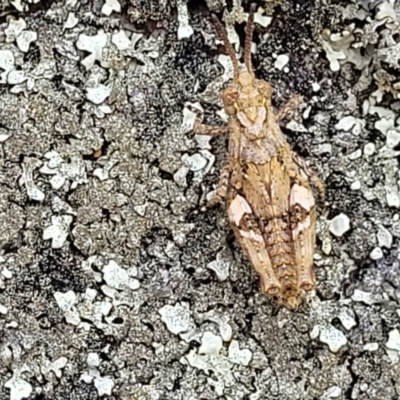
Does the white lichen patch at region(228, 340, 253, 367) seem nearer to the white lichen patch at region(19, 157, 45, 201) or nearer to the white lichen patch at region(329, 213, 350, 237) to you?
the white lichen patch at region(329, 213, 350, 237)

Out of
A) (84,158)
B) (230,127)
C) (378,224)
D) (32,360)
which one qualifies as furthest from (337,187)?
(32,360)

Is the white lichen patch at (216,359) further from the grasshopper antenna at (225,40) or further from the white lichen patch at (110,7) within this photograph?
the white lichen patch at (110,7)

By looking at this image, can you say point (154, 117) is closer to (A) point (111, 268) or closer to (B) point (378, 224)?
(A) point (111, 268)

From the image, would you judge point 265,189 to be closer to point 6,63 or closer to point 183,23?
point 183,23

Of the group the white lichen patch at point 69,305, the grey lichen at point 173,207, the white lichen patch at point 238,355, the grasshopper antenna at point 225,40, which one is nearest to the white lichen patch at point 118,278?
the grey lichen at point 173,207

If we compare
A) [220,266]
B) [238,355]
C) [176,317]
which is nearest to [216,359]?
[238,355]

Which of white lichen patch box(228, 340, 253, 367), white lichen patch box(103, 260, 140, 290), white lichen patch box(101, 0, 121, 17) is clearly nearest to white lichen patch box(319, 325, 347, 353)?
white lichen patch box(228, 340, 253, 367)

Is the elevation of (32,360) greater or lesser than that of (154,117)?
lesser
